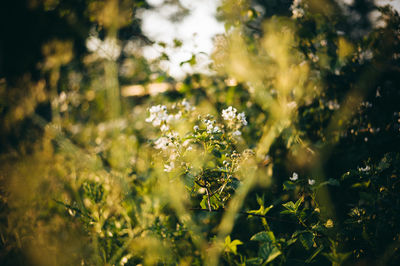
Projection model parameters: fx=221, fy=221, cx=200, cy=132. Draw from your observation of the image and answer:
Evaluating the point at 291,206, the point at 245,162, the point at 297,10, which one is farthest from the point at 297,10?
the point at 291,206

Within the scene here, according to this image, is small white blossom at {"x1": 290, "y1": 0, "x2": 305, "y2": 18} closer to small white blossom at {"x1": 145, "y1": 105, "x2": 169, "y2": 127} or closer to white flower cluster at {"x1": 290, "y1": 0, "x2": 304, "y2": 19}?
white flower cluster at {"x1": 290, "y1": 0, "x2": 304, "y2": 19}

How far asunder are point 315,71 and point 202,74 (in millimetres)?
646

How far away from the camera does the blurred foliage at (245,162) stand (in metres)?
0.72

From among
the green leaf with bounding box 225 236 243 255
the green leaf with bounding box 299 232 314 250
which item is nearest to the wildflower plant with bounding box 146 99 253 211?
the green leaf with bounding box 225 236 243 255

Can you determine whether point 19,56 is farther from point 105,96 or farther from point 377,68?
point 377,68

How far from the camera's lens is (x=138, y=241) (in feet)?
3.19

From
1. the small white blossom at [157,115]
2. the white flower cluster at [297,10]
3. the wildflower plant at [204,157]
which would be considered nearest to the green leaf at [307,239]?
the wildflower plant at [204,157]

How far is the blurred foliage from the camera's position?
28.4 inches

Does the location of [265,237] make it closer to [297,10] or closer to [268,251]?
[268,251]

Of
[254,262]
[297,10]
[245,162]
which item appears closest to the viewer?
[254,262]

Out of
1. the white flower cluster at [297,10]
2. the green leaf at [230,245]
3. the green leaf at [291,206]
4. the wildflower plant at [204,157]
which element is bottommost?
the green leaf at [230,245]

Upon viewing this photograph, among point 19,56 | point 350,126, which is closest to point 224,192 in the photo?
point 350,126

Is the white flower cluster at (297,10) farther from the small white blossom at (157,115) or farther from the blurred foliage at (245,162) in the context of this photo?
the small white blossom at (157,115)

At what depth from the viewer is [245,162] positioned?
0.79m
